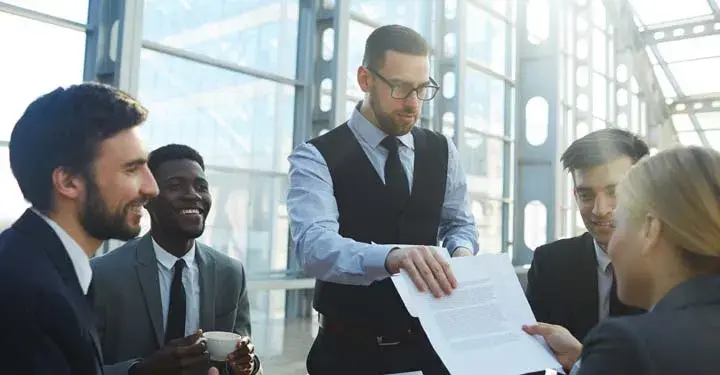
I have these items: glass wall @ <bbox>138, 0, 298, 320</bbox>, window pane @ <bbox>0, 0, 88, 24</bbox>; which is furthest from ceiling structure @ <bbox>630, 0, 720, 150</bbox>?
window pane @ <bbox>0, 0, 88, 24</bbox>

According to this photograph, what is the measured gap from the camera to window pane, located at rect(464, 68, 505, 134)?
901cm

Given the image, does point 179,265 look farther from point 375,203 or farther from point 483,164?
point 483,164

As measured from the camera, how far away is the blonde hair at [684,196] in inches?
35.7

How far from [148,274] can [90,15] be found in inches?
126

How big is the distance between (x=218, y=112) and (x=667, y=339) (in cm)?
493

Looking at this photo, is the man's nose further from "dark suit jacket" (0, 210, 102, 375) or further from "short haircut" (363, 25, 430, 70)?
"dark suit jacket" (0, 210, 102, 375)

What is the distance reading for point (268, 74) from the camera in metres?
5.87

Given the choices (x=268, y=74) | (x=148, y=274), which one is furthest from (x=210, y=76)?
(x=148, y=274)

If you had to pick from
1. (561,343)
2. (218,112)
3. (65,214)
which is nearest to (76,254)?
(65,214)

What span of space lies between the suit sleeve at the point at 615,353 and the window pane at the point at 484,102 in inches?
315

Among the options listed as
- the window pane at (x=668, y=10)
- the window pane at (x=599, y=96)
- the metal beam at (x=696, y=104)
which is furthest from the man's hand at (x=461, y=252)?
the metal beam at (x=696, y=104)

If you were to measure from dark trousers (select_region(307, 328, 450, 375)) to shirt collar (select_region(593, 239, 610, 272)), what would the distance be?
507 mm

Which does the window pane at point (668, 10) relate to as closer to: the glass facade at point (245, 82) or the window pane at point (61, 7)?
the glass facade at point (245, 82)

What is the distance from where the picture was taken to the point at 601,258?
1705 millimetres
